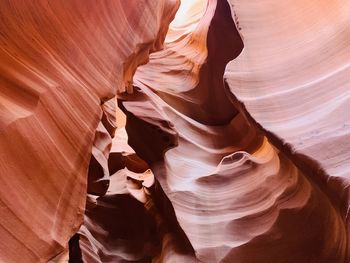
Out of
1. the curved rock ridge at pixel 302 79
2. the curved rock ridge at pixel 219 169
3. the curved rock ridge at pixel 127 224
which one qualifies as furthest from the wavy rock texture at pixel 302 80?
the curved rock ridge at pixel 127 224

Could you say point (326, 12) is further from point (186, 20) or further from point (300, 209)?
point (186, 20)

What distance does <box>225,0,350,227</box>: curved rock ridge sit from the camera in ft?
5.32

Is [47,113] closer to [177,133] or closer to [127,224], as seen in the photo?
[177,133]

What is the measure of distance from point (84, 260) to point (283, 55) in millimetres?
1514

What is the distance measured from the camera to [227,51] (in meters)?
3.44

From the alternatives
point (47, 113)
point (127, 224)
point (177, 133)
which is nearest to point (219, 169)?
point (177, 133)

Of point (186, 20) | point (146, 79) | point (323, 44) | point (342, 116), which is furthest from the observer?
point (186, 20)

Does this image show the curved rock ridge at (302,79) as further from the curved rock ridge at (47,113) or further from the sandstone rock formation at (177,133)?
the curved rock ridge at (47,113)

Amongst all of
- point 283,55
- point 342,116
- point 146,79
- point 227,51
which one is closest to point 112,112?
point 146,79

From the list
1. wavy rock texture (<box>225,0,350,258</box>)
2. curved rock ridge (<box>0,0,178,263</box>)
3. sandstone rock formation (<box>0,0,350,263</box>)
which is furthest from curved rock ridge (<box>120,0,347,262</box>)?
curved rock ridge (<box>0,0,178,263</box>)

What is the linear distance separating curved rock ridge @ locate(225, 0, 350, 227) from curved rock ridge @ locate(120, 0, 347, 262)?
0.13 metres

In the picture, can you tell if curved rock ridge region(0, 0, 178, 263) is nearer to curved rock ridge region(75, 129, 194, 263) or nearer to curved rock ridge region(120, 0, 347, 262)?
curved rock ridge region(120, 0, 347, 262)

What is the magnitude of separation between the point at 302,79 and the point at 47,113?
3.63ft

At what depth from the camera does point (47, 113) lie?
57.6 inches
